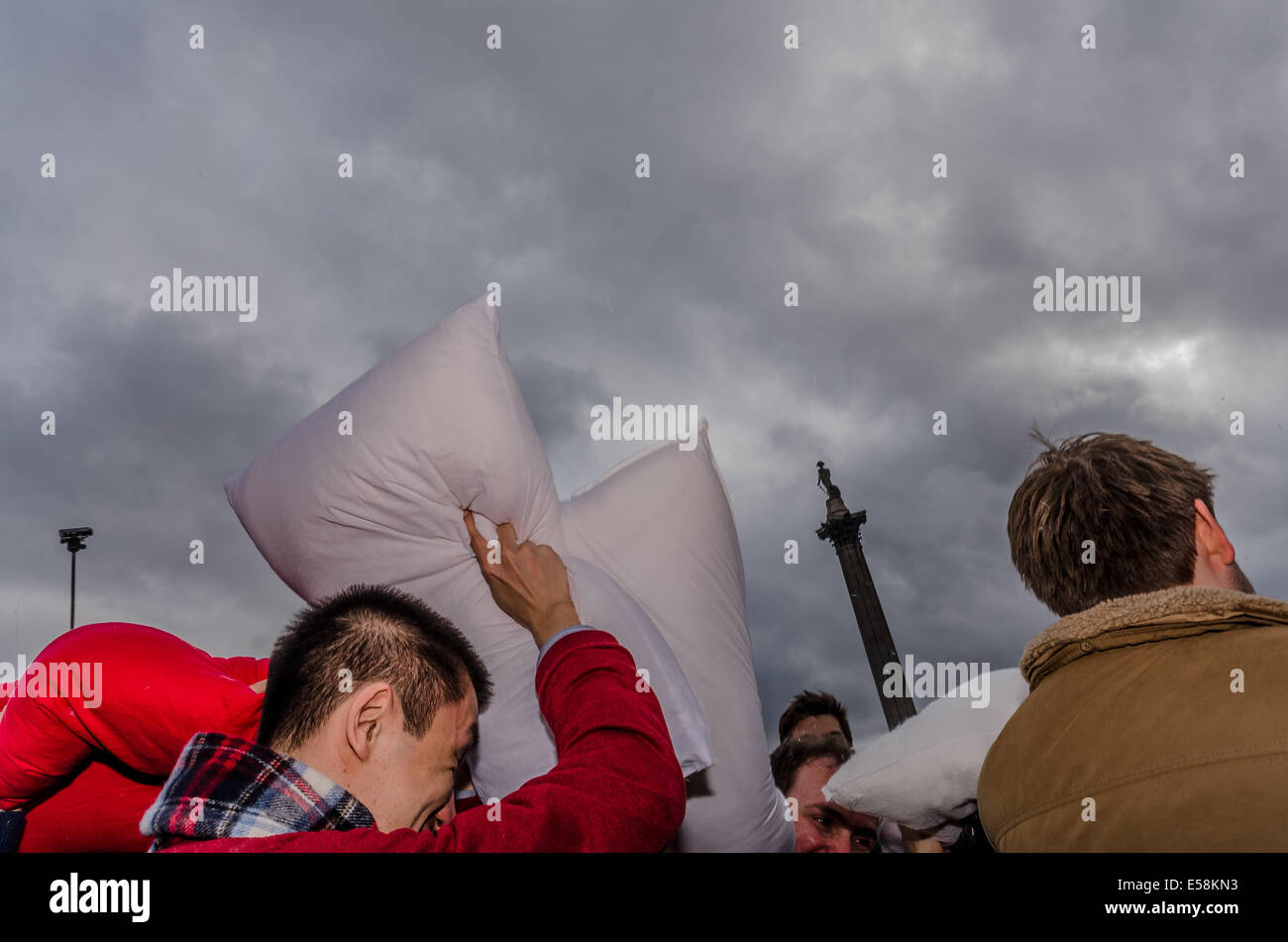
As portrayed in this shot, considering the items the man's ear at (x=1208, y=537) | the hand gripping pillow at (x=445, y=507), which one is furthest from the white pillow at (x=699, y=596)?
the man's ear at (x=1208, y=537)

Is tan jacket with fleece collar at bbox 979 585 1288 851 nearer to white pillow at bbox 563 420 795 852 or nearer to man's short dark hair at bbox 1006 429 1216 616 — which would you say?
man's short dark hair at bbox 1006 429 1216 616

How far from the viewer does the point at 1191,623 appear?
3.46ft

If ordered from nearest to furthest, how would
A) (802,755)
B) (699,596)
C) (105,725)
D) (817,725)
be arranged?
(105,725)
(699,596)
(802,755)
(817,725)

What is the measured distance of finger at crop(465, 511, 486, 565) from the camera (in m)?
1.39

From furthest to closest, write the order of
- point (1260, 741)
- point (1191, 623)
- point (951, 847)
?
point (951, 847), point (1191, 623), point (1260, 741)

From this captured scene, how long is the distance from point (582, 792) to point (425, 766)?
0.80 feet

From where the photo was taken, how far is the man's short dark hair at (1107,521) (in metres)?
1.25

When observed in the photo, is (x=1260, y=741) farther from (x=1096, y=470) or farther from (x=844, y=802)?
(x=844, y=802)

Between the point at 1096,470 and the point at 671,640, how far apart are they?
27.5 inches

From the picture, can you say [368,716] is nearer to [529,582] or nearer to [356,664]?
[356,664]

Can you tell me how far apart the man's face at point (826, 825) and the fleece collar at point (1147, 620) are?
3.62 ft

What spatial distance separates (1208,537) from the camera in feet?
4.14

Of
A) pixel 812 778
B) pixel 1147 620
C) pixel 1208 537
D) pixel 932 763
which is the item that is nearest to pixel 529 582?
pixel 932 763
